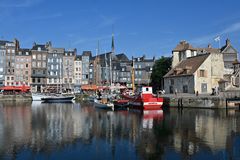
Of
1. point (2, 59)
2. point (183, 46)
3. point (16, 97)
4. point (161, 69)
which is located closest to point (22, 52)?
point (2, 59)

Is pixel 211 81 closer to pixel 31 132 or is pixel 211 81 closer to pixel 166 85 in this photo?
pixel 166 85

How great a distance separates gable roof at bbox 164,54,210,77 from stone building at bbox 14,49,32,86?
59.7m

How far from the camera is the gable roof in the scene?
6375cm

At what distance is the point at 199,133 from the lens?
2758 cm

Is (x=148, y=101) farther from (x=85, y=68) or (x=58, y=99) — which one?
(x=85, y=68)

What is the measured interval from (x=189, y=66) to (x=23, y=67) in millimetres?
65992

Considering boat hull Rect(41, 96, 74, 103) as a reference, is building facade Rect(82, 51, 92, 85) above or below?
above

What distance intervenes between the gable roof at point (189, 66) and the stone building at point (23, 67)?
59694mm

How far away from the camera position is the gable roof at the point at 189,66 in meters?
63.8

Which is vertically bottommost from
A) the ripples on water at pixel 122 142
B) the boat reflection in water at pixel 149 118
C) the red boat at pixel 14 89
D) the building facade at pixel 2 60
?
the ripples on water at pixel 122 142

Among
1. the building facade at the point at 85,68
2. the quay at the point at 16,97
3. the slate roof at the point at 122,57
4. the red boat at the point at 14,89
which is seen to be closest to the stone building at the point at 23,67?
the red boat at the point at 14,89

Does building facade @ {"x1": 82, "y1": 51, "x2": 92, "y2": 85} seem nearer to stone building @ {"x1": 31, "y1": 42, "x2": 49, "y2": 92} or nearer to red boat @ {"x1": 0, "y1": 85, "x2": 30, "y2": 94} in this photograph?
stone building @ {"x1": 31, "y1": 42, "x2": 49, "y2": 92}

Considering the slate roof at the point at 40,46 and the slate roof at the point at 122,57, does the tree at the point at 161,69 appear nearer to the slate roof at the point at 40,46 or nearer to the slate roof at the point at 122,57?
the slate roof at the point at 40,46

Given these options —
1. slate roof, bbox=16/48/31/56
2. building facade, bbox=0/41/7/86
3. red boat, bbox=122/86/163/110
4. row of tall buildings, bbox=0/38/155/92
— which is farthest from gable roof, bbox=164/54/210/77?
building facade, bbox=0/41/7/86
